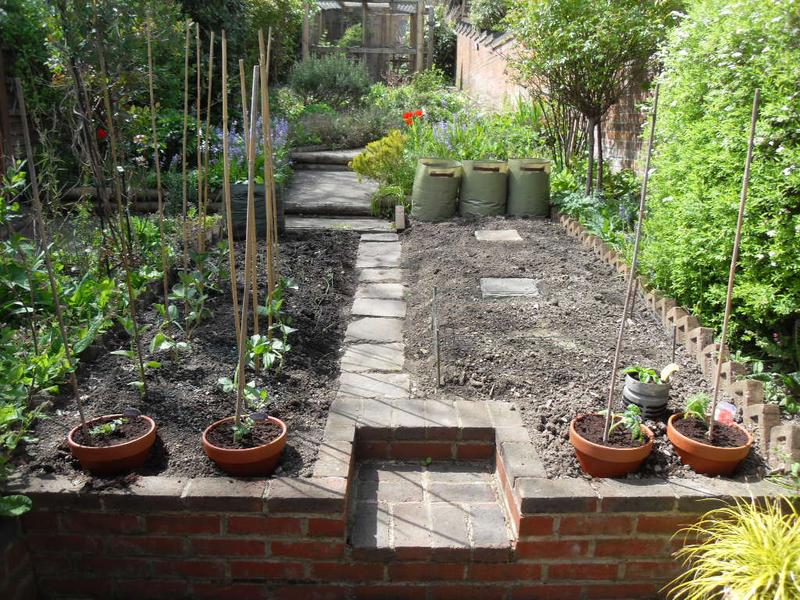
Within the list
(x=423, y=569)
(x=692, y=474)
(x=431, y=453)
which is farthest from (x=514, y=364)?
(x=423, y=569)

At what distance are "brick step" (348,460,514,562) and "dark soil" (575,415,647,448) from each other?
0.42 metres

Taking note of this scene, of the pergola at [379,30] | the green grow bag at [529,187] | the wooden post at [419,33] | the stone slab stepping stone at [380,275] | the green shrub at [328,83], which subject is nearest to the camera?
the stone slab stepping stone at [380,275]

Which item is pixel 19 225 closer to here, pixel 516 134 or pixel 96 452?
pixel 96 452

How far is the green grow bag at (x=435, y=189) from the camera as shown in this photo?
6.16 meters

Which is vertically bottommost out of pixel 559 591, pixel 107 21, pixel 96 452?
pixel 559 591

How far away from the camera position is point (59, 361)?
274 cm

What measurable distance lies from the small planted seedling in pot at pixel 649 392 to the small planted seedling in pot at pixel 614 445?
205 mm

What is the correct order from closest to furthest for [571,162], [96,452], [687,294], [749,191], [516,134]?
1. [96,452]
2. [749,191]
3. [687,294]
4. [571,162]
5. [516,134]

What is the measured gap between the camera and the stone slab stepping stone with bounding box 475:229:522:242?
5.49 m

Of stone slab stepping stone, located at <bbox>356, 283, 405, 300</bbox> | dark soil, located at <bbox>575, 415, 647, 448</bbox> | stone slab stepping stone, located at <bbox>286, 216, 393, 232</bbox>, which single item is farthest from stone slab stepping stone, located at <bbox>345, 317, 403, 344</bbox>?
stone slab stepping stone, located at <bbox>286, 216, 393, 232</bbox>

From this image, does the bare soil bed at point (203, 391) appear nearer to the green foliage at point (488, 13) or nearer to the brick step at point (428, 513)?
the brick step at point (428, 513)

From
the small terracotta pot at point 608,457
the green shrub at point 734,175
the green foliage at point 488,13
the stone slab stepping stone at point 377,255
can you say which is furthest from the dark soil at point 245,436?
the green foliage at point 488,13

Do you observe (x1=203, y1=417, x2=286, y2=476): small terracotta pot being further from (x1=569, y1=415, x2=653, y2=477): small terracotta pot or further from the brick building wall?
the brick building wall

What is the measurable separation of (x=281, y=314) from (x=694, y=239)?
225 cm
